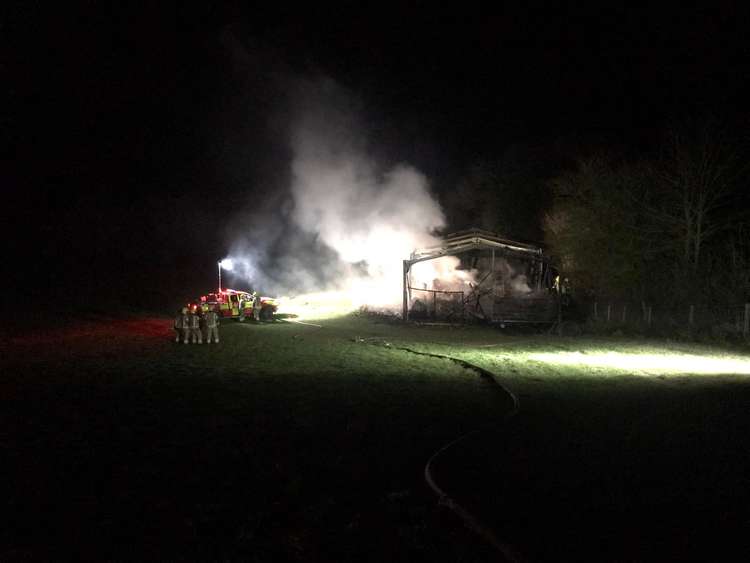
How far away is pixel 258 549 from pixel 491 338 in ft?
62.5

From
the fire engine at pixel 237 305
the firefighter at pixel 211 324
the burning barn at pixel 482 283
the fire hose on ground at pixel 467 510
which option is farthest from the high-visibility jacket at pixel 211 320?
the fire hose on ground at pixel 467 510

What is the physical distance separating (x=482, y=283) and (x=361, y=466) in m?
24.2

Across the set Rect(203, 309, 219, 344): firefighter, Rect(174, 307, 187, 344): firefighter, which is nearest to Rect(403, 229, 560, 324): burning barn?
Rect(203, 309, 219, 344): firefighter

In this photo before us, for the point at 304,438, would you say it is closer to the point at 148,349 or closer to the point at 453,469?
the point at 453,469

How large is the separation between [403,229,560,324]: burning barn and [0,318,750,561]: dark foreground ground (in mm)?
12565

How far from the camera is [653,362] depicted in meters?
17.0

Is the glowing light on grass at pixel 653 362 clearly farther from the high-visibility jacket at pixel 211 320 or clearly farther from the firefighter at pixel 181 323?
the firefighter at pixel 181 323

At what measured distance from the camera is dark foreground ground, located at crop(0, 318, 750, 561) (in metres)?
5.35

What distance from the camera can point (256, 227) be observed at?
245ft

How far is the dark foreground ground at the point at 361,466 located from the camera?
535 centimetres

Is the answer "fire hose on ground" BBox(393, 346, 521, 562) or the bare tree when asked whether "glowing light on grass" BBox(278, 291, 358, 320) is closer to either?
the bare tree

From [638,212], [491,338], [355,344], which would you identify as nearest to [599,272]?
[638,212]

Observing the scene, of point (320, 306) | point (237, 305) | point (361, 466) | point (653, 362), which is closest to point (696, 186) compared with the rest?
point (653, 362)

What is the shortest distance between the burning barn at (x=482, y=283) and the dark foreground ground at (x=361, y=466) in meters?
12.6
